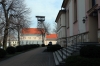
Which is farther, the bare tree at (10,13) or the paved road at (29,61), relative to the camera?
the bare tree at (10,13)

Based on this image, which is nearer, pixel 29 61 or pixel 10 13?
pixel 29 61

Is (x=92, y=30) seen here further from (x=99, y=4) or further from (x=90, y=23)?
(x=99, y=4)

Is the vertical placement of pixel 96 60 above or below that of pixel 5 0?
below

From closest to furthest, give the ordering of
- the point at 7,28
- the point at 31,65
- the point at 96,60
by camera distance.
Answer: the point at 96,60 < the point at 31,65 < the point at 7,28

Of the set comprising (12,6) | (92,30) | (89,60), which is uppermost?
(12,6)

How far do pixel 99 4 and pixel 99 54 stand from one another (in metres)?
5.56

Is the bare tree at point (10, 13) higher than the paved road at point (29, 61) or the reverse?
higher

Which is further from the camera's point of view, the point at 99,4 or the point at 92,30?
the point at 92,30

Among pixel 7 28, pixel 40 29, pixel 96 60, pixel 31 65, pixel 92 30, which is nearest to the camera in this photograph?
pixel 96 60

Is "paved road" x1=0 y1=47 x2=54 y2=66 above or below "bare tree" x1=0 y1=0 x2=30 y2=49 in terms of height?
below

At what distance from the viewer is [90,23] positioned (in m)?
16.7

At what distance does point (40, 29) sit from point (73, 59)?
205 ft

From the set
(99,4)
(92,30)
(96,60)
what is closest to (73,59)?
(96,60)

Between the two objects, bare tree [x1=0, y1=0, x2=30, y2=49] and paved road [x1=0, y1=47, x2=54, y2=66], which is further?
bare tree [x1=0, y1=0, x2=30, y2=49]
